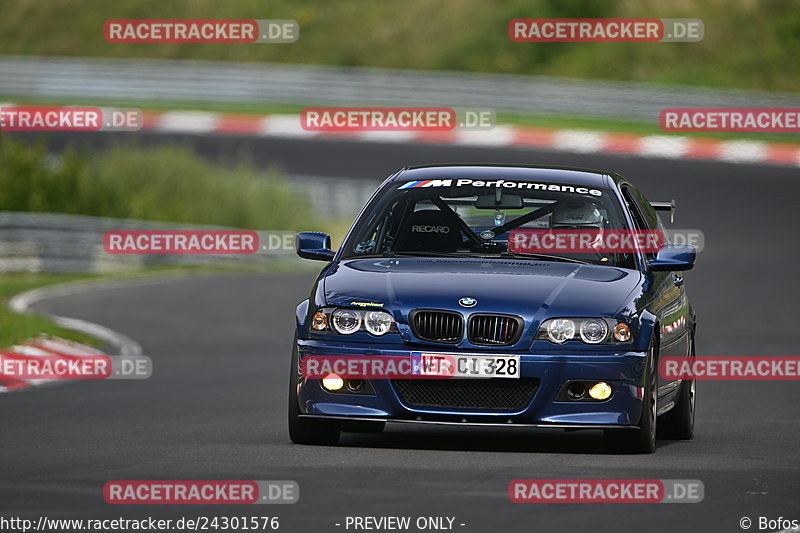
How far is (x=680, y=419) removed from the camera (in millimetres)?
11289

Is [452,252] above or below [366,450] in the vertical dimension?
above

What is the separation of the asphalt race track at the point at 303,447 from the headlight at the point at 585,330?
2.07ft

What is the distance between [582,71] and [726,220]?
16801mm

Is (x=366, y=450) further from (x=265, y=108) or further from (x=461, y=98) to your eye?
(x=265, y=108)

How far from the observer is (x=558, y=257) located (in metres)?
10.5

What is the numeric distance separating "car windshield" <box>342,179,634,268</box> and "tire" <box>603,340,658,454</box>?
87 centimetres

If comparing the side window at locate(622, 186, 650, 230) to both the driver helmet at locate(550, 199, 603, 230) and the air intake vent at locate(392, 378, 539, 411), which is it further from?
the air intake vent at locate(392, 378, 539, 411)

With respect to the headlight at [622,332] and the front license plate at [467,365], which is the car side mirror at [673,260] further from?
the front license plate at [467,365]

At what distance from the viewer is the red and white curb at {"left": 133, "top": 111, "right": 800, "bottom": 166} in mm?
37375

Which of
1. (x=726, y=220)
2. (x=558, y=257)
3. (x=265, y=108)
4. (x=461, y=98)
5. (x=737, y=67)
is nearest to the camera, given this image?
(x=558, y=257)

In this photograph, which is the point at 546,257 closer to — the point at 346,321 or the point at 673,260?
the point at 673,260

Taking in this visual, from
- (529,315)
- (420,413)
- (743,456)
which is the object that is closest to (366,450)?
(420,413)

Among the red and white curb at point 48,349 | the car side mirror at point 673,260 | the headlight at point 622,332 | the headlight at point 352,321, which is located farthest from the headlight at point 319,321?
the red and white curb at point 48,349

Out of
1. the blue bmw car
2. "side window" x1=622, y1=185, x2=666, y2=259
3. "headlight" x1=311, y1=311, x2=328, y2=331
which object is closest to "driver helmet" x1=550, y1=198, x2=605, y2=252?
the blue bmw car
